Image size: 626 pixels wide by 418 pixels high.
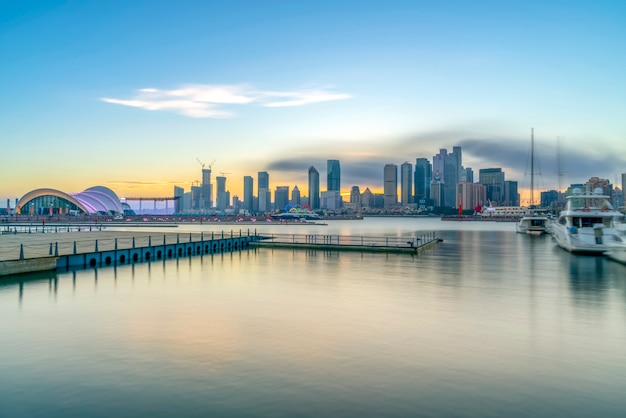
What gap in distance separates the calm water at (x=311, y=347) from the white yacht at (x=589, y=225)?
28.7 metres

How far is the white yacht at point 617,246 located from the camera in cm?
5538

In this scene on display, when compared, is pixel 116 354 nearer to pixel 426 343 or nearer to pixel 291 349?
pixel 291 349

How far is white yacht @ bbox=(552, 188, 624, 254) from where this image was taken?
218ft

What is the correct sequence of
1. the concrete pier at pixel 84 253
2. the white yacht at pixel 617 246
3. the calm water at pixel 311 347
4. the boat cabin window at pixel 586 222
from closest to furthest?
1. the calm water at pixel 311 347
2. the concrete pier at pixel 84 253
3. the white yacht at pixel 617 246
4. the boat cabin window at pixel 586 222

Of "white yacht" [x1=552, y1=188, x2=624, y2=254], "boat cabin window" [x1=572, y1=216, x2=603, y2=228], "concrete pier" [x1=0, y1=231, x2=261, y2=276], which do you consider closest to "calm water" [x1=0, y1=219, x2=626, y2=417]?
"concrete pier" [x1=0, y1=231, x2=261, y2=276]

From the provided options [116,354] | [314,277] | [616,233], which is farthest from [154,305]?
[616,233]

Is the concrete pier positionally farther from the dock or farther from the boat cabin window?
the boat cabin window

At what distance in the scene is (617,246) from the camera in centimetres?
5784

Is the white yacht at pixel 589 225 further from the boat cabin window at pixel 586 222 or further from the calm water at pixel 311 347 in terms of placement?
the calm water at pixel 311 347

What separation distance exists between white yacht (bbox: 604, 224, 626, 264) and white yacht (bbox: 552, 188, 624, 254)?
3.11 ft

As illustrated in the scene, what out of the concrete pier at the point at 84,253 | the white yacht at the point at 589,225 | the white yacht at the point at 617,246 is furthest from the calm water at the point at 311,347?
the white yacht at the point at 589,225

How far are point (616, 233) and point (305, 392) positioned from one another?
6336 cm

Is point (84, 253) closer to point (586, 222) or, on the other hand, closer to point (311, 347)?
point (311, 347)

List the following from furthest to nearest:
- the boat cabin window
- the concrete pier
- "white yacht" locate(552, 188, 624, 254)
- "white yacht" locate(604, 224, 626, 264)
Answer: the boat cabin window
"white yacht" locate(552, 188, 624, 254)
"white yacht" locate(604, 224, 626, 264)
the concrete pier
